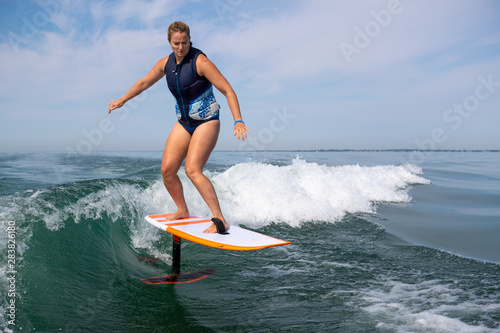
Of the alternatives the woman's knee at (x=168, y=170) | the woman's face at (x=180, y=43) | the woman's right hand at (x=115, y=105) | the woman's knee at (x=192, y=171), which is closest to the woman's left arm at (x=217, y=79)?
the woman's face at (x=180, y=43)

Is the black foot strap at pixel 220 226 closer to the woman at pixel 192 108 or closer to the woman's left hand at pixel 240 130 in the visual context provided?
the woman at pixel 192 108

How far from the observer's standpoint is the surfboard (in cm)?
372

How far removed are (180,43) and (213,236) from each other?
2.18 meters

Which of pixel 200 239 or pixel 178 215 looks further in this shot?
pixel 178 215

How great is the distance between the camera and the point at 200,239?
3.78 metres

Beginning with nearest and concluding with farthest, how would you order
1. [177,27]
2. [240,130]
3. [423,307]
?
[423,307] < [240,130] < [177,27]

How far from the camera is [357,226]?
25.3 feet

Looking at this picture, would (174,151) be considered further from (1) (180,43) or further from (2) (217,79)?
(1) (180,43)

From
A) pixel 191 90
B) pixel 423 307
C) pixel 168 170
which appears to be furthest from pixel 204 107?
pixel 423 307

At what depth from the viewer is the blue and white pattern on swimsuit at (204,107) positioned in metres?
4.10

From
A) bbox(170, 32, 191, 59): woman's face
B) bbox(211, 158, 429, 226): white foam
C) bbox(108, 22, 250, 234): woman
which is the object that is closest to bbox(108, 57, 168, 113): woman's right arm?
bbox(108, 22, 250, 234): woman

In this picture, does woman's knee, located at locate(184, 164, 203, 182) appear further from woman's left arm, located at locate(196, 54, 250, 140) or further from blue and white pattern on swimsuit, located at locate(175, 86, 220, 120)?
woman's left arm, located at locate(196, 54, 250, 140)

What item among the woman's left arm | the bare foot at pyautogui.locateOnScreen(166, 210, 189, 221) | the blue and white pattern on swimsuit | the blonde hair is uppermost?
the blonde hair

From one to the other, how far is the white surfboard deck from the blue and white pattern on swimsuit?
132cm
